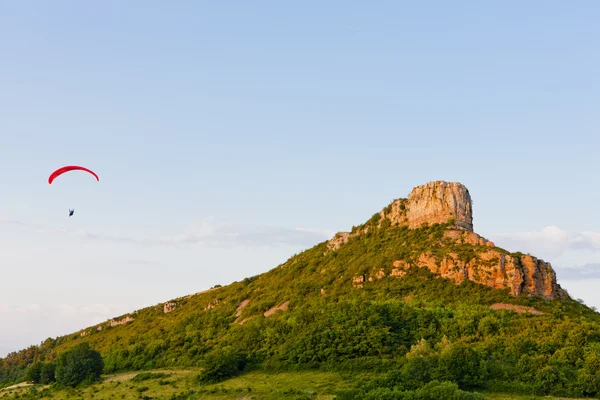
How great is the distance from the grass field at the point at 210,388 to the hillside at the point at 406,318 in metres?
2.92

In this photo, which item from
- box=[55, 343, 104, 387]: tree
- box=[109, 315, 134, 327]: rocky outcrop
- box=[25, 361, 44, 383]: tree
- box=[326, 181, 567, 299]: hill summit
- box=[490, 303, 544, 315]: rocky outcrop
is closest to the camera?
box=[490, 303, 544, 315]: rocky outcrop

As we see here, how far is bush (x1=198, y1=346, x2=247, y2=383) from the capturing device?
7575 centimetres

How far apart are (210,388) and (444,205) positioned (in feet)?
162

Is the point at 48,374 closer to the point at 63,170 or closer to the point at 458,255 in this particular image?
the point at 63,170

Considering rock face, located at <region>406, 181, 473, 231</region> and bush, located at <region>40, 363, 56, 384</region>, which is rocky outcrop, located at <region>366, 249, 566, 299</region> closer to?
rock face, located at <region>406, 181, 473, 231</region>

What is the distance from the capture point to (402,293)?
9169cm

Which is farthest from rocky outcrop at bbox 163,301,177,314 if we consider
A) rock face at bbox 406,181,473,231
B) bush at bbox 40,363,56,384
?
rock face at bbox 406,181,473,231

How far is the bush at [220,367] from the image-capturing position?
7575cm

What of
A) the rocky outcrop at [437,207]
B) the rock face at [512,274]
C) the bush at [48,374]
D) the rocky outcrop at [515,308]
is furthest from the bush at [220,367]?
the rocky outcrop at [437,207]

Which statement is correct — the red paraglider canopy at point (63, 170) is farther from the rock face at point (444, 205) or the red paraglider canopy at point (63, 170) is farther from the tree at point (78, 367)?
the rock face at point (444, 205)

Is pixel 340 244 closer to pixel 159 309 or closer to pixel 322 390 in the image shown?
pixel 159 309

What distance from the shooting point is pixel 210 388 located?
72.4 metres

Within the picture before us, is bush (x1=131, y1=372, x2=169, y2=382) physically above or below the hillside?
below

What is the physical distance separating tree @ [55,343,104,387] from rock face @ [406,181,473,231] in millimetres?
53100
